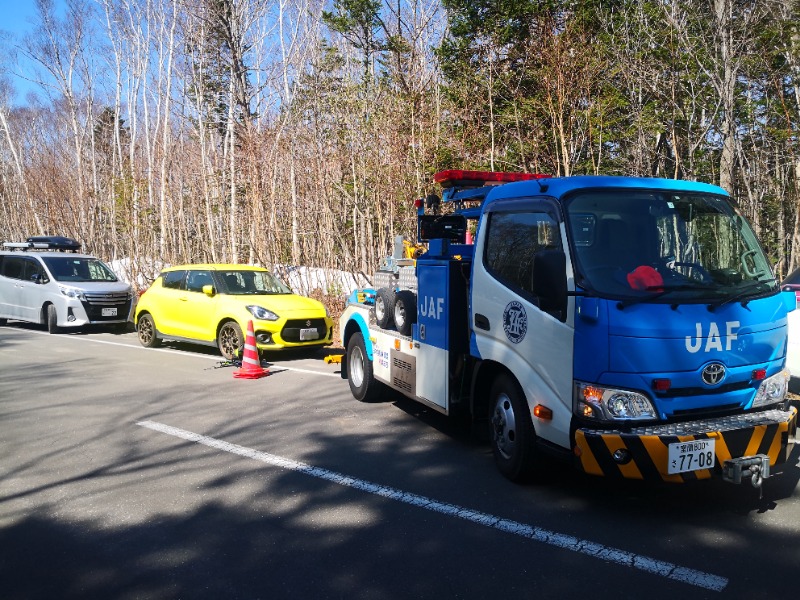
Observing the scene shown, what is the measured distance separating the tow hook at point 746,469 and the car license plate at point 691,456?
10cm

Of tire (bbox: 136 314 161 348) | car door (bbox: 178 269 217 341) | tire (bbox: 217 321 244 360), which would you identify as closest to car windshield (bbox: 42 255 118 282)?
tire (bbox: 136 314 161 348)

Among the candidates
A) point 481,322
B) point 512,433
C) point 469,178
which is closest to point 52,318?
point 469,178

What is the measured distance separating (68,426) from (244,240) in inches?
585

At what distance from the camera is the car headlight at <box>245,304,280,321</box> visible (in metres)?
11.4

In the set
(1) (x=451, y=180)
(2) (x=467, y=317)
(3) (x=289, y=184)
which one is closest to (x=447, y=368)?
(2) (x=467, y=317)

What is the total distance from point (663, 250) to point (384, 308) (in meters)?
3.32

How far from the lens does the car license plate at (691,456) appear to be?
4.14 m

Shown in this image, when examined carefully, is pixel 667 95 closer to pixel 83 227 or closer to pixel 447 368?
pixel 447 368

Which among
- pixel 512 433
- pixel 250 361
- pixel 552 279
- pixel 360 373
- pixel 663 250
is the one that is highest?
pixel 663 250

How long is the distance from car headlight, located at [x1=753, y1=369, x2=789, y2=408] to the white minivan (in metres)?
14.7

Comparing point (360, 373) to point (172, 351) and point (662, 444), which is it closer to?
point (662, 444)

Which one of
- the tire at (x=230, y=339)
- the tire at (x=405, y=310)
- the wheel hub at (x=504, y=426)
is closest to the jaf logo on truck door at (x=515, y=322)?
the wheel hub at (x=504, y=426)

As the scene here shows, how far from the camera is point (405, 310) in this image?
6.80 meters

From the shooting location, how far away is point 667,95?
13.8 m
